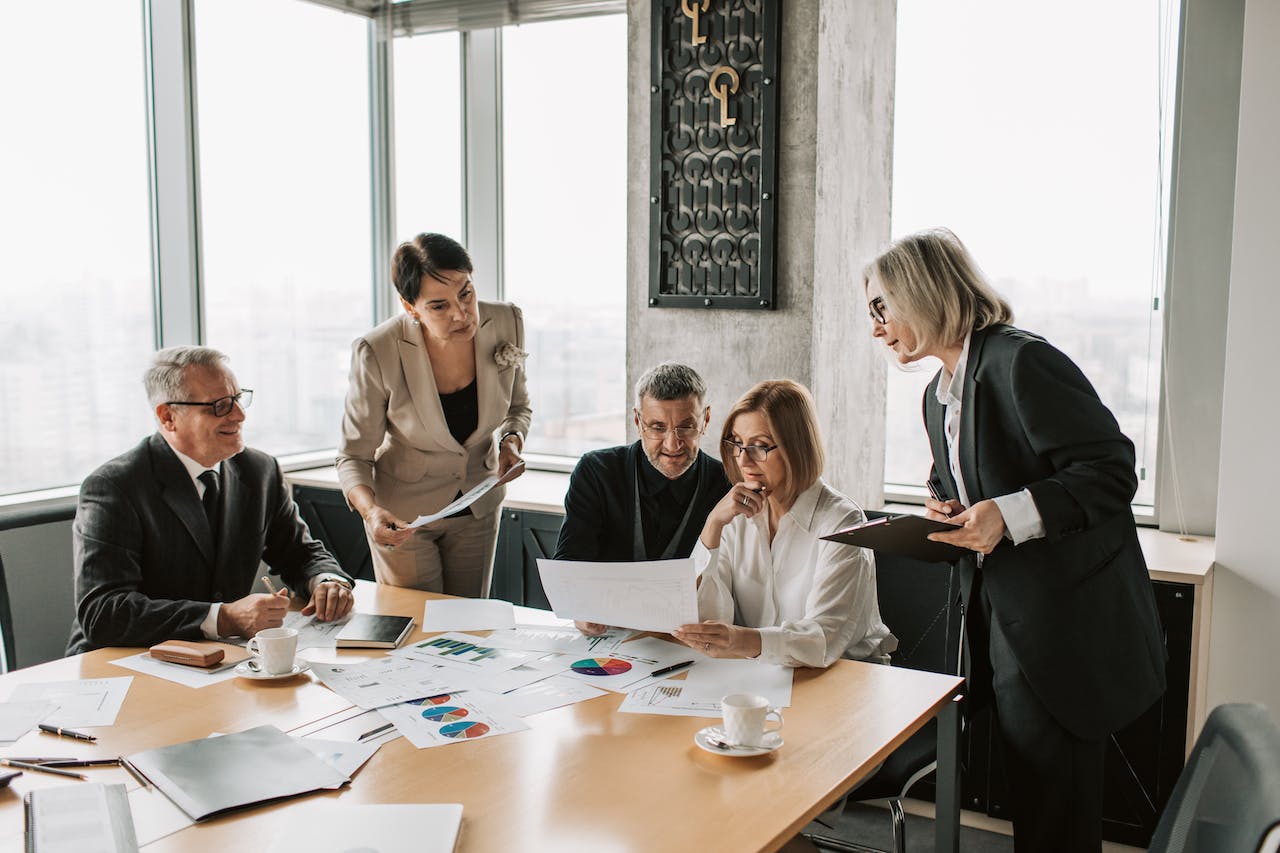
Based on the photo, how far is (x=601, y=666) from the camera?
223cm

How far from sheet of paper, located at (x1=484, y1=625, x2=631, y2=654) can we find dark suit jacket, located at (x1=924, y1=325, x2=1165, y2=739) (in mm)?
806

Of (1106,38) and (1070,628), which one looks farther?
(1106,38)

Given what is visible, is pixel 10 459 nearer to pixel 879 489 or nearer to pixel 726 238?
pixel 726 238

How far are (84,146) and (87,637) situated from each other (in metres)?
2.12

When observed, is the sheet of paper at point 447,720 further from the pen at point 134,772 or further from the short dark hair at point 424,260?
the short dark hair at point 424,260

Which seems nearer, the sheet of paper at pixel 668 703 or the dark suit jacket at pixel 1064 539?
the sheet of paper at pixel 668 703

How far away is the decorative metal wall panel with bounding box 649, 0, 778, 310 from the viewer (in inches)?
139

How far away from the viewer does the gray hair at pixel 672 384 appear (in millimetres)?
2691

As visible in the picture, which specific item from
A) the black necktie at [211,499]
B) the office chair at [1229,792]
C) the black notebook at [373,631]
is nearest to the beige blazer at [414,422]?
the black necktie at [211,499]

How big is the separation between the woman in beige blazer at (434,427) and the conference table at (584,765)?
1132 millimetres

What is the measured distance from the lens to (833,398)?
11.8 feet

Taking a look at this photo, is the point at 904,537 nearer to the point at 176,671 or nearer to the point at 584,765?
the point at 584,765

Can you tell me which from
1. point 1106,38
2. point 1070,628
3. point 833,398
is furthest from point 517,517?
point 1106,38

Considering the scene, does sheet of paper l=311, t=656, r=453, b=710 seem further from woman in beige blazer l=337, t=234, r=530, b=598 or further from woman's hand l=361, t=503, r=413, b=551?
woman in beige blazer l=337, t=234, r=530, b=598
